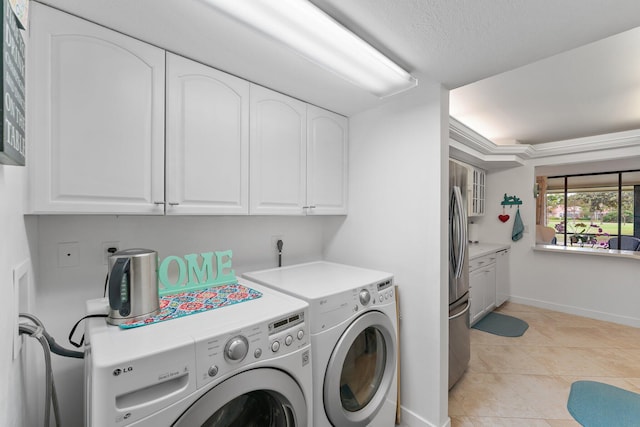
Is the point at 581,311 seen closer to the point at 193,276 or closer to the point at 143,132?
the point at 193,276

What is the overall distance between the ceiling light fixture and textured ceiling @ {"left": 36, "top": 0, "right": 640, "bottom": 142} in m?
0.07

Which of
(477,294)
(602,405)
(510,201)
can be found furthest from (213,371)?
(510,201)

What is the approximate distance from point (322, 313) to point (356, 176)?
118cm

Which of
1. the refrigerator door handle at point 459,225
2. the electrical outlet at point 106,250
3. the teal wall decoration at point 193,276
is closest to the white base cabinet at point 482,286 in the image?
the refrigerator door handle at point 459,225

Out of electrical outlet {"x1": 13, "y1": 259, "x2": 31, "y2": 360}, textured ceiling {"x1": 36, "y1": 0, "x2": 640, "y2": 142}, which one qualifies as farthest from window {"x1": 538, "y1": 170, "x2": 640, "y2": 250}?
electrical outlet {"x1": 13, "y1": 259, "x2": 31, "y2": 360}

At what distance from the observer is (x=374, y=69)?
144cm

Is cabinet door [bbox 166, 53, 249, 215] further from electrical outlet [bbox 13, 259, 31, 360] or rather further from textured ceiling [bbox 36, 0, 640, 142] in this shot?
electrical outlet [bbox 13, 259, 31, 360]

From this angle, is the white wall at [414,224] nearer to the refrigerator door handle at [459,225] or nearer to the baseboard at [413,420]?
the baseboard at [413,420]

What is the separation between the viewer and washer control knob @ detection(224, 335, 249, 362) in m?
0.95

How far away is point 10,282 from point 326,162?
1.70 m

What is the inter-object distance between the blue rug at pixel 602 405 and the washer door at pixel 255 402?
2.14m

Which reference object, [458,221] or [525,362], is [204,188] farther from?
[525,362]

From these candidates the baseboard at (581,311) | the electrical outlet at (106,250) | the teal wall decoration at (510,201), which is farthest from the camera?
the teal wall decoration at (510,201)

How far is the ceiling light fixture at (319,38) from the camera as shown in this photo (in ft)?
3.42
